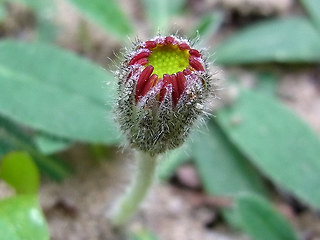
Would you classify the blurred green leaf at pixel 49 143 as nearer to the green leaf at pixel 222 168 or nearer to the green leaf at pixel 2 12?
the green leaf at pixel 222 168

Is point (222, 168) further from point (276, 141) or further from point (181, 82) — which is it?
point (181, 82)

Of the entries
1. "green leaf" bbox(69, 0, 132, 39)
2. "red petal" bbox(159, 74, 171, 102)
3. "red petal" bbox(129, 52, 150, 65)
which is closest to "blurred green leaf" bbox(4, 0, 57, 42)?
"green leaf" bbox(69, 0, 132, 39)

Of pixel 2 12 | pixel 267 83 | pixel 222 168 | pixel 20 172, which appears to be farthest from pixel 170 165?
pixel 2 12

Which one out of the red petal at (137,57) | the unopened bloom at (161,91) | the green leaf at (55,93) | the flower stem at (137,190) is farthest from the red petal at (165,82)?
the green leaf at (55,93)

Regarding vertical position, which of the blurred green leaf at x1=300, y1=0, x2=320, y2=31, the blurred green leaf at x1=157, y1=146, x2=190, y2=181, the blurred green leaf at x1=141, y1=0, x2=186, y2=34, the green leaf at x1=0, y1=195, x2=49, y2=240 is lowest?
the green leaf at x1=0, y1=195, x2=49, y2=240

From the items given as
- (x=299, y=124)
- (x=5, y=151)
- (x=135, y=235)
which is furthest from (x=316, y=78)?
(x=5, y=151)

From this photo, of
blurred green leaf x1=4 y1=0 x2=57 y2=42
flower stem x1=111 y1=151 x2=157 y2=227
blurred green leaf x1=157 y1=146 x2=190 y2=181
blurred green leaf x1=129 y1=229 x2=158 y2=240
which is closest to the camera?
flower stem x1=111 y1=151 x2=157 y2=227

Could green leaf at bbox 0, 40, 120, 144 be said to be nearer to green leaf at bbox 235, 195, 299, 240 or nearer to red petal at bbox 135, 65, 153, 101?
green leaf at bbox 235, 195, 299, 240
